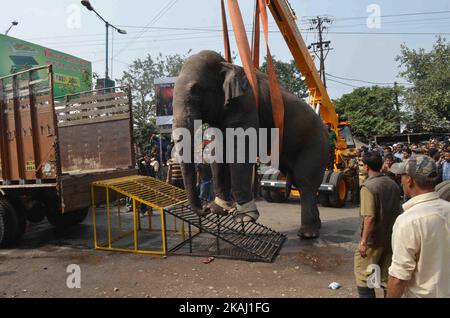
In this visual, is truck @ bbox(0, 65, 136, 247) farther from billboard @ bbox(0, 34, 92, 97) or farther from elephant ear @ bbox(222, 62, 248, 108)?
billboard @ bbox(0, 34, 92, 97)

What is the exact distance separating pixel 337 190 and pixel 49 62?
52.8ft

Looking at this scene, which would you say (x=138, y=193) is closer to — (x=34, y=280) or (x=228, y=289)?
(x=34, y=280)

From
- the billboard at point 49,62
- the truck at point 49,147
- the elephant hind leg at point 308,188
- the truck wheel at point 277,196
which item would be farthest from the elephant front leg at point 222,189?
the billboard at point 49,62

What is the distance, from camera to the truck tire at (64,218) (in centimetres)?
738

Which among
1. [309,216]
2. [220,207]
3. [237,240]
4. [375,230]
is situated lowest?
[237,240]

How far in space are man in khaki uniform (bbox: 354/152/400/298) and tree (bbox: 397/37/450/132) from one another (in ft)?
79.2

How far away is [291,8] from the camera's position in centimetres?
858

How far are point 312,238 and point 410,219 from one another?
4.33 metres

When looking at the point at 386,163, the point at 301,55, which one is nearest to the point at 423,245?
the point at 386,163

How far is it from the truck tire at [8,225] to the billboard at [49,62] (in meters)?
9.99

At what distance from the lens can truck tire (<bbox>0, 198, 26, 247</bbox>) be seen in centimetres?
600

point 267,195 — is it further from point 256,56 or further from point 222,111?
point 222,111

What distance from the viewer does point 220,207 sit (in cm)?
493
